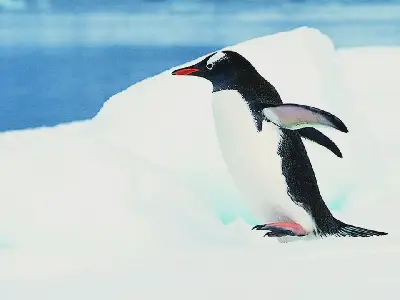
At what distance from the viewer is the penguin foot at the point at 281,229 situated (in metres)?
1.06

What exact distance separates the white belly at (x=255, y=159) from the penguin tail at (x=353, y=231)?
5cm

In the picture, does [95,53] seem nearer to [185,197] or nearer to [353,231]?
[185,197]

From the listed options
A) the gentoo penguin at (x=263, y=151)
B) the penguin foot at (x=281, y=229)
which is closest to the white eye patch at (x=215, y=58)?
the gentoo penguin at (x=263, y=151)

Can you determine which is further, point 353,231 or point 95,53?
point 95,53

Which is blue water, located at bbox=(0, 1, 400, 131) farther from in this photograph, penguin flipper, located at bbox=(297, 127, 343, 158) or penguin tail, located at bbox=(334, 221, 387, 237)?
penguin tail, located at bbox=(334, 221, 387, 237)

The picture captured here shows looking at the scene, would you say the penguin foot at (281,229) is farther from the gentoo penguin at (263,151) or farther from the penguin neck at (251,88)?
the penguin neck at (251,88)

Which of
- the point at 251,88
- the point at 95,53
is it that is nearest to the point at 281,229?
the point at 251,88

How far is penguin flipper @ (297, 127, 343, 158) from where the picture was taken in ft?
3.71

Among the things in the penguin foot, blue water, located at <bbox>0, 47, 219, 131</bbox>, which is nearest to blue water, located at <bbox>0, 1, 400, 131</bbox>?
blue water, located at <bbox>0, 47, 219, 131</bbox>

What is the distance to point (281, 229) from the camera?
1.07 metres

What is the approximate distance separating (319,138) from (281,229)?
0.16 metres

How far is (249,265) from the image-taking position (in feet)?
3.36

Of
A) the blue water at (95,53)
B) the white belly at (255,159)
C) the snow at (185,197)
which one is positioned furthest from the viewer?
the blue water at (95,53)

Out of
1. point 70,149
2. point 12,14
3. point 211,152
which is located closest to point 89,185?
point 70,149
